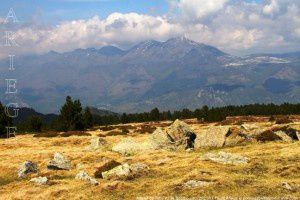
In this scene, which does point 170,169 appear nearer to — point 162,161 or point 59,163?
point 162,161

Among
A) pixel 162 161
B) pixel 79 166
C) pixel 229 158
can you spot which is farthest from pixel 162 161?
pixel 79 166

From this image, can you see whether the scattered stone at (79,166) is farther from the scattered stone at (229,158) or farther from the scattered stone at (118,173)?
the scattered stone at (229,158)

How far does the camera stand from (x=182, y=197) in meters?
30.1

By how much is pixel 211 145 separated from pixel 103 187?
2170 centimetres

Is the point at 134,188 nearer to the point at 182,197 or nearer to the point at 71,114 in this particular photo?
the point at 182,197

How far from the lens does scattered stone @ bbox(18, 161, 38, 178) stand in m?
44.0

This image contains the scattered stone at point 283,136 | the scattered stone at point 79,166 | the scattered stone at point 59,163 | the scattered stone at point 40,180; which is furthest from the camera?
the scattered stone at point 283,136

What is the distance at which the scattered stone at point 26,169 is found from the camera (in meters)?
44.0

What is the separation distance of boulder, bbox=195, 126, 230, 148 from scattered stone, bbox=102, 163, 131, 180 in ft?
54.6

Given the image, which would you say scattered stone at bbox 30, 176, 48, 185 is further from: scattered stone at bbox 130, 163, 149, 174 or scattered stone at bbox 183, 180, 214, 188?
scattered stone at bbox 183, 180, 214, 188

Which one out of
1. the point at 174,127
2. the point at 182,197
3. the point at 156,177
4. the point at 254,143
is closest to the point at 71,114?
the point at 174,127

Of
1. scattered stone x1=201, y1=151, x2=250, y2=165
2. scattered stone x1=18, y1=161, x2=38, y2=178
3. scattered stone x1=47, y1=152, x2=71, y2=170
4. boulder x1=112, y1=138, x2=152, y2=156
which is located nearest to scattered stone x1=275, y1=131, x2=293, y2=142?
scattered stone x1=201, y1=151, x2=250, y2=165

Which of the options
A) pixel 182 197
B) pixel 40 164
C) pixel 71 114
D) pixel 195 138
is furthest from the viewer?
pixel 71 114

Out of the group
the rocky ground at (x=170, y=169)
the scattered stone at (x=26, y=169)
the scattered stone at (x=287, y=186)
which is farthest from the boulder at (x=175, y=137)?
the scattered stone at (x=287, y=186)
